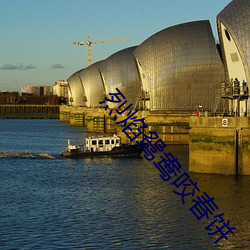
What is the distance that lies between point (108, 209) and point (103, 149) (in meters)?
25.6

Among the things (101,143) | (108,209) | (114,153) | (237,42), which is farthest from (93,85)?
(108,209)

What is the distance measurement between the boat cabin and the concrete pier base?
1567 cm

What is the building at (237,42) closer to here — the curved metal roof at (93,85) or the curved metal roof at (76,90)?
the curved metal roof at (93,85)

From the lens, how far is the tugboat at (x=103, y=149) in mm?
59094

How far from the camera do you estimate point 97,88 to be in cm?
13025

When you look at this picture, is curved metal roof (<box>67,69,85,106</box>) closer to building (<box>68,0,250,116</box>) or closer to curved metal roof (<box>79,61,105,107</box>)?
curved metal roof (<box>79,61,105,107</box>)

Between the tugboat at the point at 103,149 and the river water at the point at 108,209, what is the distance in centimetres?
615

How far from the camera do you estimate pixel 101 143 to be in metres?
60.2

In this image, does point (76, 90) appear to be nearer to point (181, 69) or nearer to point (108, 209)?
point (181, 69)

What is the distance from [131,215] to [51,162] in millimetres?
24116

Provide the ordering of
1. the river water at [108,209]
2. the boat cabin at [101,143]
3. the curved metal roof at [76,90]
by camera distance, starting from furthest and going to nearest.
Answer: the curved metal roof at [76,90]
the boat cabin at [101,143]
the river water at [108,209]

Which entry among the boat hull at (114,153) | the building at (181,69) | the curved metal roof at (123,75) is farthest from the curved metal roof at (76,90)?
the boat hull at (114,153)

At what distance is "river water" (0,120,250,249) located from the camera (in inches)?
1122

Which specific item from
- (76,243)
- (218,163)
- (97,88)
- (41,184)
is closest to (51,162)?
(41,184)
